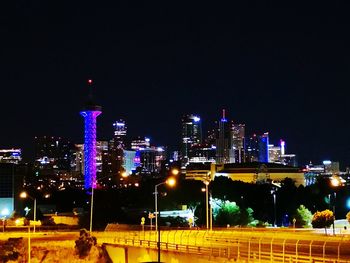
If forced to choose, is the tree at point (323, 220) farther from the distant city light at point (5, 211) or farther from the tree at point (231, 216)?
the distant city light at point (5, 211)

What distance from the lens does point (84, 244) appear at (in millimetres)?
75125

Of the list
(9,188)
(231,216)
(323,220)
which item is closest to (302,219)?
(231,216)

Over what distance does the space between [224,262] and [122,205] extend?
313 ft

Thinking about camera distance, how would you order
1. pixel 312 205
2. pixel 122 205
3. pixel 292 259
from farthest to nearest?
pixel 312 205, pixel 122 205, pixel 292 259

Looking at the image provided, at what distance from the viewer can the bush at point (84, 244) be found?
245 feet

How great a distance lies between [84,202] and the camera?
18262cm

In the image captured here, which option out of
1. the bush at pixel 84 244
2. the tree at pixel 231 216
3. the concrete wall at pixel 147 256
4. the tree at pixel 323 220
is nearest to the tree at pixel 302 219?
the tree at pixel 231 216

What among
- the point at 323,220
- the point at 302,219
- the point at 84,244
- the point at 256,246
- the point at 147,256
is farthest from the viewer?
the point at 302,219

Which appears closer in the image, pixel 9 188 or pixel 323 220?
pixel 323 220

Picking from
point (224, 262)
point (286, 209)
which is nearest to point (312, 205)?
point (286, 209)

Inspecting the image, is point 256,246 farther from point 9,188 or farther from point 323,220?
point 9,188

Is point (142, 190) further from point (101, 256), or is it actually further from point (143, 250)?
point (143, 250)

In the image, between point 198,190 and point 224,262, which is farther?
point 198,190

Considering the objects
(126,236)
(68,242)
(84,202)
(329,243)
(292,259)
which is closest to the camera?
(292,259)
